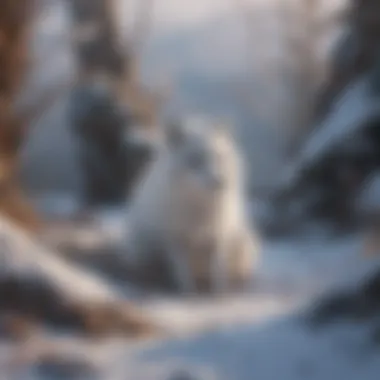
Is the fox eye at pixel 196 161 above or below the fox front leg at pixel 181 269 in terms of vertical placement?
above

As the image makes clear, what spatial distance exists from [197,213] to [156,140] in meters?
0.15

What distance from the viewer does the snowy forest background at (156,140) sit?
177cm

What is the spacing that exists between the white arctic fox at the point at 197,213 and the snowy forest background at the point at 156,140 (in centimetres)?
3

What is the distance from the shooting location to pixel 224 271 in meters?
1.79

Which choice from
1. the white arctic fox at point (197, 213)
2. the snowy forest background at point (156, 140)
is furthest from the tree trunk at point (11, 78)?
the white arctic fox at point (197, 213)

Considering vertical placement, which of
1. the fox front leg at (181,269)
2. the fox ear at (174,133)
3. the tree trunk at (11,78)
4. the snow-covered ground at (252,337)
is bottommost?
the snow-covered ground at (252,337)

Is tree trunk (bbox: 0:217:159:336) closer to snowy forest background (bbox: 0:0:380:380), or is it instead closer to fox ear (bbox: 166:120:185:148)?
snowy forest background (bbox: 0:0:380:380)

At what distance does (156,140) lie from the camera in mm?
1805

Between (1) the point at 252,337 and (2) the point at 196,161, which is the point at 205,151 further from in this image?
(1) the point at 252,337

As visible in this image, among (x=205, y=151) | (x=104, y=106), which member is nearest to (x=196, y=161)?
(x=205, y=151)

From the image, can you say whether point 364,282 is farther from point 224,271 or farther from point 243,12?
point 243,12

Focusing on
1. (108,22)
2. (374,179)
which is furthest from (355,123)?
(108,22)

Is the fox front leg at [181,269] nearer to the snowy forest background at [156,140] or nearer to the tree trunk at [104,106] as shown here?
the snowy forest background at [156,140]

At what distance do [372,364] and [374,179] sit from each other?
331mm
